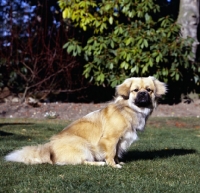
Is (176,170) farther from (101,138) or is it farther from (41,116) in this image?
(41,116)

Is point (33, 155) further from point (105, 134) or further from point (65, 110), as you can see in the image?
point (65, 110)

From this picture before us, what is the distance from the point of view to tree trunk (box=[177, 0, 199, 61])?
53.6 ft

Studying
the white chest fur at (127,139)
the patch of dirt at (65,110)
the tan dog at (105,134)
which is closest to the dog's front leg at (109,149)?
the tan dog at (105,134)

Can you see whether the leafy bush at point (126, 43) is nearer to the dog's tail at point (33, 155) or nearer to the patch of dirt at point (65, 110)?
the patch of dirt at point (65, 110)

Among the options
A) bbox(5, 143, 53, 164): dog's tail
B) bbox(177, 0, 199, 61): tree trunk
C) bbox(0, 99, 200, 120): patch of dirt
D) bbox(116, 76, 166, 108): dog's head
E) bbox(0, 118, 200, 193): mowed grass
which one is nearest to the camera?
bbox(0, 118, 200, 193): mowed grass

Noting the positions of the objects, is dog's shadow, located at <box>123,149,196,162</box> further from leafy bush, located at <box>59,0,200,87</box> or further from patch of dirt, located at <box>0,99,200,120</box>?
leafy bush, located at <box>59,0,200,87</box>

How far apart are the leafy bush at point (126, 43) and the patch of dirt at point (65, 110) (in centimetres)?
100

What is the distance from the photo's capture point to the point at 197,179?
6039 millimetres

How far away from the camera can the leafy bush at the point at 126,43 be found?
49.4 feet

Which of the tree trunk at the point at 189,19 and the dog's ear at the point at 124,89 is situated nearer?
the dog's ear at the point at 124,89

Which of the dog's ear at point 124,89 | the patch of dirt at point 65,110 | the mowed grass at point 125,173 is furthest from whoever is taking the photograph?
the patch of dirt at point 65,110

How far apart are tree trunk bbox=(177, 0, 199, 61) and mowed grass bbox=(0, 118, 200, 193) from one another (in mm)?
7074

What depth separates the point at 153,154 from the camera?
824cm

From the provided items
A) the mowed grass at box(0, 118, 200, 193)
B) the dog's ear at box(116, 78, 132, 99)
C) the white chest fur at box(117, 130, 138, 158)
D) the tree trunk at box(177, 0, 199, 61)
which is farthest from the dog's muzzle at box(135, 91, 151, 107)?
the tree trunk at box(177, 0, 199, 61)
